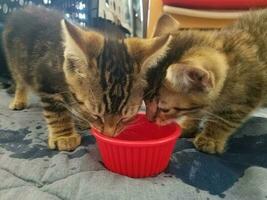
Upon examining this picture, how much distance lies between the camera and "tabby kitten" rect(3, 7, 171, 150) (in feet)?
3.31

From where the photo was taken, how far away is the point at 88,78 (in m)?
1.02

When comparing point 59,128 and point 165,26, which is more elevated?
point 165,26

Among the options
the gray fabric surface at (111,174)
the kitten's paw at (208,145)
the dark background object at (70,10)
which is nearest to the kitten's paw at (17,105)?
the gray fabric surface at (111,174)

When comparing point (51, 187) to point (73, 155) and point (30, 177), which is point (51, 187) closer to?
point (30, 177)

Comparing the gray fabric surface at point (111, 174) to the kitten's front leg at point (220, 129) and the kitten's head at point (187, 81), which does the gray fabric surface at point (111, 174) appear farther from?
the kitten's head at point (187, 81)

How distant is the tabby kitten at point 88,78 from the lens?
39.7 inches

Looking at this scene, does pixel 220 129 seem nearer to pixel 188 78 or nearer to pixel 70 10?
pixel 188 78

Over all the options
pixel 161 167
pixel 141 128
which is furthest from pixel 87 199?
pixel 141 128

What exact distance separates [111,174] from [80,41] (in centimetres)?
38

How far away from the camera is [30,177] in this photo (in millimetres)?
1058

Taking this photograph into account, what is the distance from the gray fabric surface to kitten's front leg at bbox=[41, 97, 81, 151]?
3 cm

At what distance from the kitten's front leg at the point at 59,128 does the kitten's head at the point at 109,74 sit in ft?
0.74

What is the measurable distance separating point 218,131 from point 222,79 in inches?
10.6

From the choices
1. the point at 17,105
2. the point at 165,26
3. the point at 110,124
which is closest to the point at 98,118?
the point at 110,124
